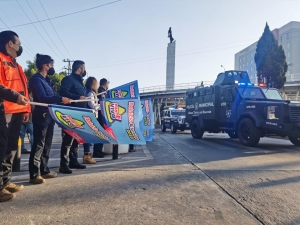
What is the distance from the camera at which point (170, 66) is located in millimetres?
41906

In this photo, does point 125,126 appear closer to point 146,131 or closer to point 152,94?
point 146,131

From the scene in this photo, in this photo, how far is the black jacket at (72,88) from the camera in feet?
16.2

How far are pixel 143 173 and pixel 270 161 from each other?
3308 mm

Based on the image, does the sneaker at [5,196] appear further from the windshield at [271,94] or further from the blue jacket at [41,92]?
the windshield at [271,94]

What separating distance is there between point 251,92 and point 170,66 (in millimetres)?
32499

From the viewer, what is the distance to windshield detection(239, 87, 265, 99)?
32.4 feet

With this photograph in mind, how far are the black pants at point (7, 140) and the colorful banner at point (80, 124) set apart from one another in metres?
0.55

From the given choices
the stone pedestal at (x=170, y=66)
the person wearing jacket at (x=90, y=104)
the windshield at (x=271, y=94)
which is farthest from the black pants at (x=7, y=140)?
the stone pedestal at (x=170, y=66)

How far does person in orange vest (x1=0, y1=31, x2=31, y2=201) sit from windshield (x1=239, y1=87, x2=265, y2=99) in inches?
326

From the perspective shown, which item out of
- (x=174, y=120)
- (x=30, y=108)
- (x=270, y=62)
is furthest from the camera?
(x=270, y=62)

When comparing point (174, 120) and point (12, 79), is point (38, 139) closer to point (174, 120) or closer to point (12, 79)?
point (12, 79)

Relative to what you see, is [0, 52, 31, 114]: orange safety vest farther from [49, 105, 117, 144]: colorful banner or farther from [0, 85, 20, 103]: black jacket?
[49, 105, 117, 144]: colorful banner

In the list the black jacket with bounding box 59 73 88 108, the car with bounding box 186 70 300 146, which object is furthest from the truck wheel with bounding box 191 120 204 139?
the black jacket with bounding box 59 73 88 108

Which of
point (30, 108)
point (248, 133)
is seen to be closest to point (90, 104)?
point (30, 108)
